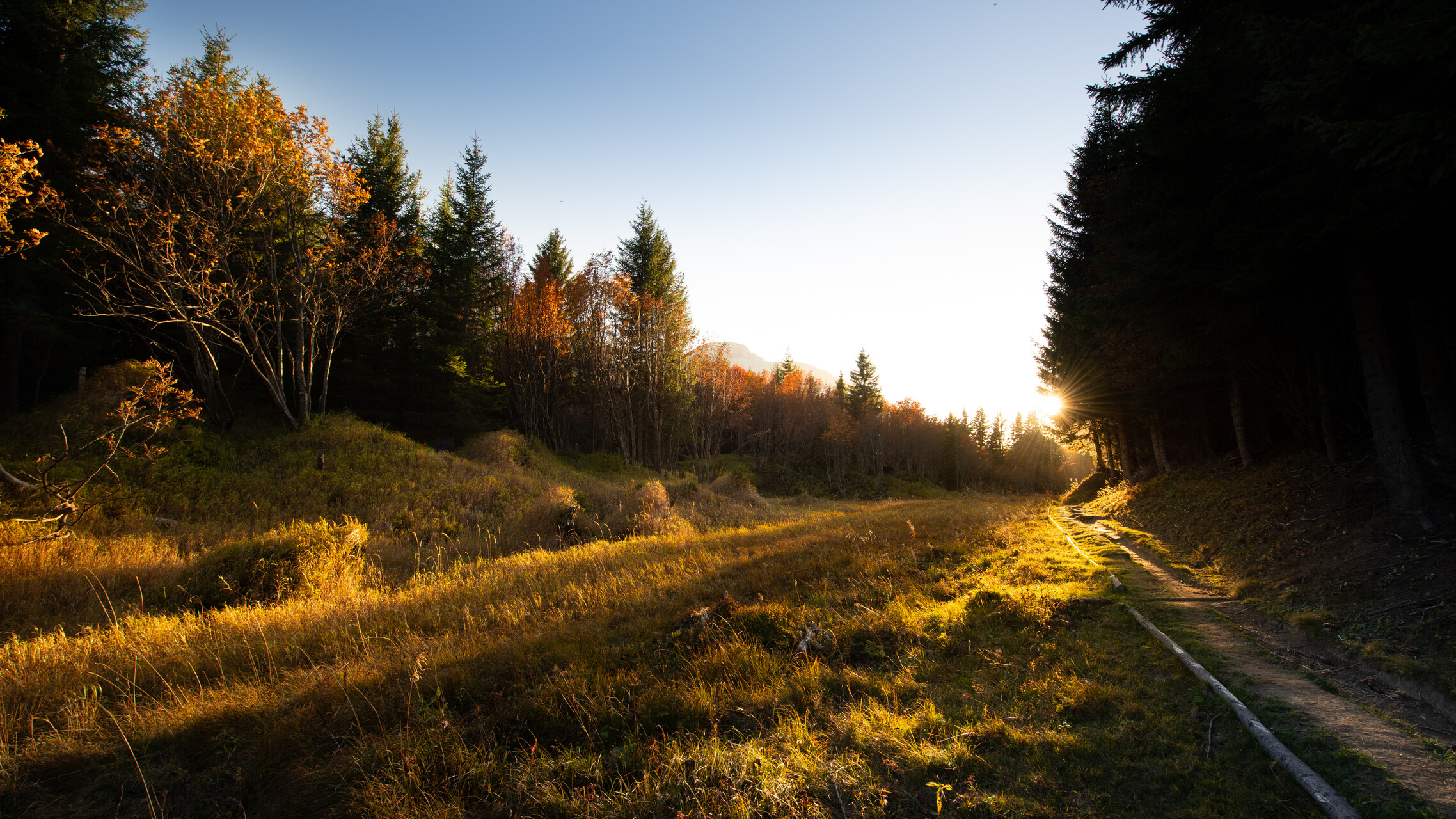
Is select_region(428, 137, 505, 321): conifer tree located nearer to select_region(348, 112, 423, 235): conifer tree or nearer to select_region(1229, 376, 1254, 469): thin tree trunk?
select_region(348, 112, 423, 235): conifer tree

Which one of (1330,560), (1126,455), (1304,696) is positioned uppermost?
(1126,455)

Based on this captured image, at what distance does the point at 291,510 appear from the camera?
12500 millimetres

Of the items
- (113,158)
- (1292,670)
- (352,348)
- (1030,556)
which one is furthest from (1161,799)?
(352,348)

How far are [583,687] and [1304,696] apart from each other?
6598 millimetres

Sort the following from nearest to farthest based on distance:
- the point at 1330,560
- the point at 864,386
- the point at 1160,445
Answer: the point at 1330,560, the point at 1160,445, the point at 864,386

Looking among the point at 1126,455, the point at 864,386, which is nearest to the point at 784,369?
the point at 864,386

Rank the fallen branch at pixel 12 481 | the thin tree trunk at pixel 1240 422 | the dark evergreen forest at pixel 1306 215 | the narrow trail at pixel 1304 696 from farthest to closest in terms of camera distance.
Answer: the thin tree trunk at pixel 1240 422 → the fallen branch at pixel 12 481 → the dark evergreen forest at pixel 1306 215 → the narrow trail at pixel 1304 696

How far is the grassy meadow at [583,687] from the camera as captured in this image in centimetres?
329

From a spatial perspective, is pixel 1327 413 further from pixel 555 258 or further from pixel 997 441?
pixel 997 441

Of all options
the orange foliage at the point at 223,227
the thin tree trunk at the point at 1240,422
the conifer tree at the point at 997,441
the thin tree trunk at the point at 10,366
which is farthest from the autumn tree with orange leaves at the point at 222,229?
the conifer tree at the point at 997,441

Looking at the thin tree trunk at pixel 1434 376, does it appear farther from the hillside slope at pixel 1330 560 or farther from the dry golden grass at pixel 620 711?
the dry golden grass at pixel 620 711

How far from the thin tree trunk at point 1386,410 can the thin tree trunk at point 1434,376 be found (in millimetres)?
454

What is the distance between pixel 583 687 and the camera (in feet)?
14.3

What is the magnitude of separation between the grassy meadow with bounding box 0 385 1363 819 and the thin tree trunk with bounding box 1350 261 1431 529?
3913 mm
